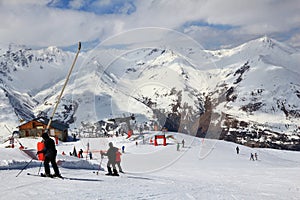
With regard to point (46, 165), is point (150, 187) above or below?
below

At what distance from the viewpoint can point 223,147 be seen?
62.4m

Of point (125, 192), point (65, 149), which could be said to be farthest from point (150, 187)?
point (65, 149)

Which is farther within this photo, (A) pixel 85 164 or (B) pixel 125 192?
(A) pixel 85 164

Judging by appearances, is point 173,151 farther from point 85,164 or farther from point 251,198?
point 251,198

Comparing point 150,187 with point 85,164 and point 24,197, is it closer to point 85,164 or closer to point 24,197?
point 24,197

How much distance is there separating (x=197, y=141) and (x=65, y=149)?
24290mm

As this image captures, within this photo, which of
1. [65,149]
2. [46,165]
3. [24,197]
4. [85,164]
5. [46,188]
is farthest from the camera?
[65,149]

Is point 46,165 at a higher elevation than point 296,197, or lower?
higher

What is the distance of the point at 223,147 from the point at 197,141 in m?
5.22

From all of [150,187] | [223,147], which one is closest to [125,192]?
[150,187]

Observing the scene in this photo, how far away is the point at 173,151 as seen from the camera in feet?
166

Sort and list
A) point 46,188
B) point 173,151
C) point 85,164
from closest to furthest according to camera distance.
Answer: point 46,188
point 85,164
point 173,151

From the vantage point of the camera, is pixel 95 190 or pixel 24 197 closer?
pixel 24 197

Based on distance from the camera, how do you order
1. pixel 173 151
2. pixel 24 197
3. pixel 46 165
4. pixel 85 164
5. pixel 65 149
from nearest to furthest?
pixel 24 197
pixel 46 165
pixel 85 164
pixel 173 151
pixel 65 149
